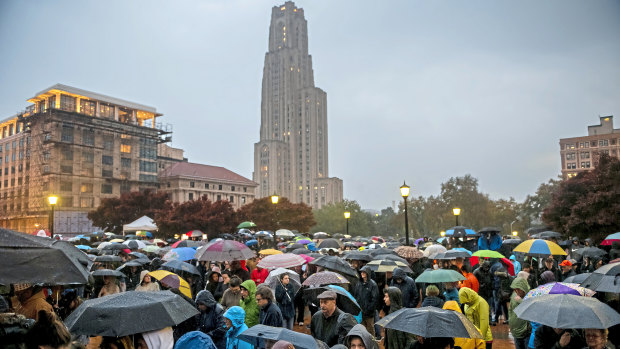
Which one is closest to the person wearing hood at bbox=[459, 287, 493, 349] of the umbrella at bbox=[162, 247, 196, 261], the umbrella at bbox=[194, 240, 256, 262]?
the umbrella at bbox=[194, 240, 256, 262]

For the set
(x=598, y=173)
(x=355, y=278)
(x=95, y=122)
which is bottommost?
(x=355, y=278)

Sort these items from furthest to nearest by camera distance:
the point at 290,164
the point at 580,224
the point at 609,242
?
the point at 290,164 < the point at 580,224 < the point at 609,242

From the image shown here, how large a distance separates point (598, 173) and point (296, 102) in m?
128

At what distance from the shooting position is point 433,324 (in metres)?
4.84

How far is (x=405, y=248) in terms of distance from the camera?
1429 cm

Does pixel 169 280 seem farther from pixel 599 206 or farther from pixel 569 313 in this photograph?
pixel 599 206

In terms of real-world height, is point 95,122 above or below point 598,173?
above

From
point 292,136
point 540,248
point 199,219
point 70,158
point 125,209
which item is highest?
point 292,136

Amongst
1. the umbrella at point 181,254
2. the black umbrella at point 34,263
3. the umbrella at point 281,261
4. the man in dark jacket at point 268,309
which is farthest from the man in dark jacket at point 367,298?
the umbrella at point 181,254

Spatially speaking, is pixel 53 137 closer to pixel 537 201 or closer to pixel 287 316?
pixel 287 316

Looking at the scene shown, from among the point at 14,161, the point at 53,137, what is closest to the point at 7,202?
the point at 14,161

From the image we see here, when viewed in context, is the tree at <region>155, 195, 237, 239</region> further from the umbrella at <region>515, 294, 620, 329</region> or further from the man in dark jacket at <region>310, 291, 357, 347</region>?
the umbrella at <region>515, 294, 620, 329</region>

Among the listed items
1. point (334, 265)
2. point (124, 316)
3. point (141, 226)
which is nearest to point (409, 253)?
point (334, 265)

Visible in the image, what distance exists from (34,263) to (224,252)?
24.1ft
